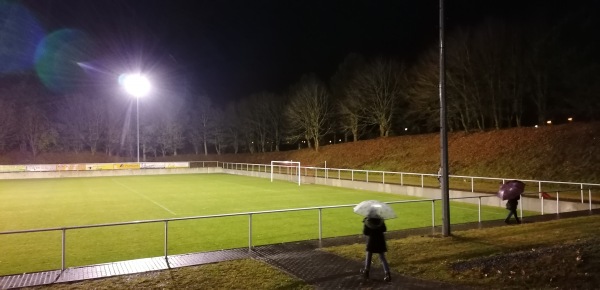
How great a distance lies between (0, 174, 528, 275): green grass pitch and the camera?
1233 cm

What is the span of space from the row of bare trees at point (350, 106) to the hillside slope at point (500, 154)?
3.97 metres

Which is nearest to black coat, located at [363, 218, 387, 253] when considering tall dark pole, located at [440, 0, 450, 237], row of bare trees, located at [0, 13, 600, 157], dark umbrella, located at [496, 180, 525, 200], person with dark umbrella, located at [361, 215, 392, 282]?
person with dark umbrella, located at [361, 215, 392, 282]

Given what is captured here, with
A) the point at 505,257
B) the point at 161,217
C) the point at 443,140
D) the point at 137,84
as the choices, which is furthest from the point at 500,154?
the point at 137,84

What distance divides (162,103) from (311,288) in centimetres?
8136

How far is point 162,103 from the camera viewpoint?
A: 276ft

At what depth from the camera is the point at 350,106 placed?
54.6m

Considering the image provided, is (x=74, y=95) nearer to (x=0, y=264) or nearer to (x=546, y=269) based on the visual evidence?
(x=0, y=264)

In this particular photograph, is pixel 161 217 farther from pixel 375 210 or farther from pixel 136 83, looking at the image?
pixel 136 83

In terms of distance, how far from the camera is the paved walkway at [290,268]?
785 cm

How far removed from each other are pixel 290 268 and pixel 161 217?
1159 cm

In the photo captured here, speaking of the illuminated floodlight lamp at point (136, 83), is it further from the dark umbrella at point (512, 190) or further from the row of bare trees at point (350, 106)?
the dark umbrella at point (512, 190)

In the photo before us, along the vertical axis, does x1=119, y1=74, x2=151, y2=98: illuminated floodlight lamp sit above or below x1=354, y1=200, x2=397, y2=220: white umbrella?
A: above

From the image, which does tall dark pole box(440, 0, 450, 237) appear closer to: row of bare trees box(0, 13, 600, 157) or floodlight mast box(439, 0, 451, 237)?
floodlight mast box(439, 0, 451, 237)

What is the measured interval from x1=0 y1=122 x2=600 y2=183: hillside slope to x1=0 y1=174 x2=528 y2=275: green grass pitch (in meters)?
8.06
